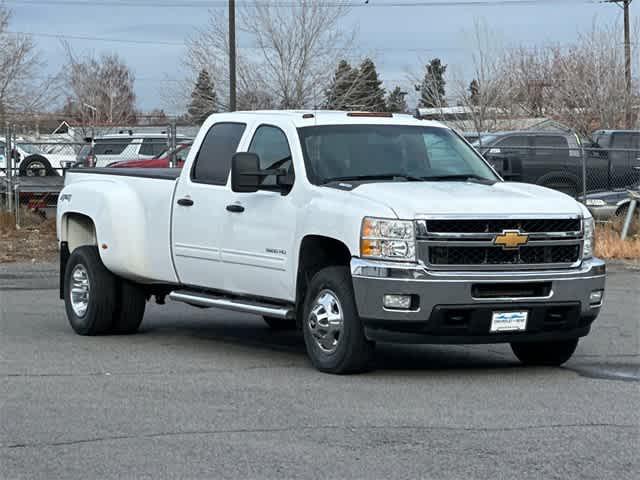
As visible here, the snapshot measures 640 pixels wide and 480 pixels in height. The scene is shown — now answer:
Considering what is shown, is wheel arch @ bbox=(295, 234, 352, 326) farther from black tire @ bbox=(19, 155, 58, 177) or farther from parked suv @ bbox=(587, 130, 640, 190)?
black tire @ bbox=(19, 155, 58, 177)

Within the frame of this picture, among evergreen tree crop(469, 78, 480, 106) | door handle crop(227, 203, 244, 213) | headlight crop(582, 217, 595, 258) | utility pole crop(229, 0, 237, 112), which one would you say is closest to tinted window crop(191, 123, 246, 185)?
door handle crop(227, 203, 244, 213)

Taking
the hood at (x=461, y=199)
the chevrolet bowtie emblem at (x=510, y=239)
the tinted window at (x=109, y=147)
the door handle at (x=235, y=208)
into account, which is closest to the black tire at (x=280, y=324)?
the door handle at (x=235, y=208)

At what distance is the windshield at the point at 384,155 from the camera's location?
10.5 m

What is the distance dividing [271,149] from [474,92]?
47.5 meters

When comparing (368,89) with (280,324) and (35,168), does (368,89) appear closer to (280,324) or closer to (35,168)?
(35,168)

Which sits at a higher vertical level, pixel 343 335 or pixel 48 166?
pixel 48 166

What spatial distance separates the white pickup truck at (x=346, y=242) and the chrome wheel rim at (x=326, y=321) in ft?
0.04

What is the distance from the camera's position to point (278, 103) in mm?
49000

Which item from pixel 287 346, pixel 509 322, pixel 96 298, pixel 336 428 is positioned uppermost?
pixel 509 322

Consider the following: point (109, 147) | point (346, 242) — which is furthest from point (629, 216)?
point (109, 147)

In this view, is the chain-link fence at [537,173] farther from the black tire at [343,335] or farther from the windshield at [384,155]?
the black tire at [343,335]

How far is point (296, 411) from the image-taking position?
27.4 feet

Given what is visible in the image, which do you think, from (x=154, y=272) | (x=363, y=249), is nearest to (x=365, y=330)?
(x=363, y=249)

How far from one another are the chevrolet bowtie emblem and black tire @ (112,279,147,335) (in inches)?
164
